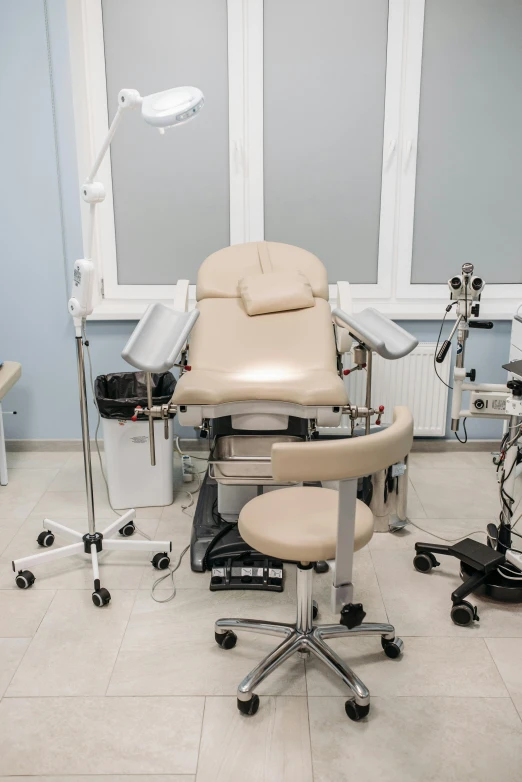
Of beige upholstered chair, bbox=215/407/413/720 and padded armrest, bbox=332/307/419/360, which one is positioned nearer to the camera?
beige upholstered chair, bbox=215/407/413/720

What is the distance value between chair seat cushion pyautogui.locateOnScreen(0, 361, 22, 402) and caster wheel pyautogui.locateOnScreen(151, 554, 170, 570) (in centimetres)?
110

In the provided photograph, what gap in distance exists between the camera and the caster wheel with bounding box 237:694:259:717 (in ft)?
6.18

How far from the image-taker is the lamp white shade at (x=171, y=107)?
2070 millimetres

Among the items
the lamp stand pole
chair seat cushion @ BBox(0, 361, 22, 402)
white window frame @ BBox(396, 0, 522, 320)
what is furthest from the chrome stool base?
white window frame @ BBox(396, 0, 522, 320)

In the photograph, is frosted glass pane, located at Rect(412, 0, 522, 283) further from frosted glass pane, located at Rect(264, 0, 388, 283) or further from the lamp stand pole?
the lamp stand pole

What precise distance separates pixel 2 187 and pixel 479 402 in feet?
8.05

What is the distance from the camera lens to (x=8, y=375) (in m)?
3.28

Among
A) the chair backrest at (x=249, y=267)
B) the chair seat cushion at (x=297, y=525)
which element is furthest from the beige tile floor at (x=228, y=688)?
the chair backrest at (x=249, y=267)

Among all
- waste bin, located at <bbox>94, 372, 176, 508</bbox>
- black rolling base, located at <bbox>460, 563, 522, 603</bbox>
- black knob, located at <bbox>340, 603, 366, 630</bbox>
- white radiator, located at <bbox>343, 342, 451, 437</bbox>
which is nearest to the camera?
black knob, located at <bbox>340, 603, 366, 630</bbox>

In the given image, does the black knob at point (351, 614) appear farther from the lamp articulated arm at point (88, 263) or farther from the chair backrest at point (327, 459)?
the lamp articulated arm at point (88, 263)

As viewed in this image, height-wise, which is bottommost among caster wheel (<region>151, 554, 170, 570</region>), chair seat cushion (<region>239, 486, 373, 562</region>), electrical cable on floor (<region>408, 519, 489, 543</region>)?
electrical cable on floor (<region>408, 519, 489, 543</region>)

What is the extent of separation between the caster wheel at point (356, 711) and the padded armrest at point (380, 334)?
109 centimetres

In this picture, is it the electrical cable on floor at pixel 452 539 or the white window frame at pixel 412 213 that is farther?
the white window frame at pixel 412 213

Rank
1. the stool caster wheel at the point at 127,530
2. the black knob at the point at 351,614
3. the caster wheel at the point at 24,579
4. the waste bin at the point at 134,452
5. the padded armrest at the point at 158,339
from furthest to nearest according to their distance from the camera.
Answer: the waste bin at the point at 134,452 < the stool caster wheel at the point at 127,530 < the caster wheel at the point at 24,579 < the padded armrest at the point at 158,339 < the black knob at the point at 351,614
